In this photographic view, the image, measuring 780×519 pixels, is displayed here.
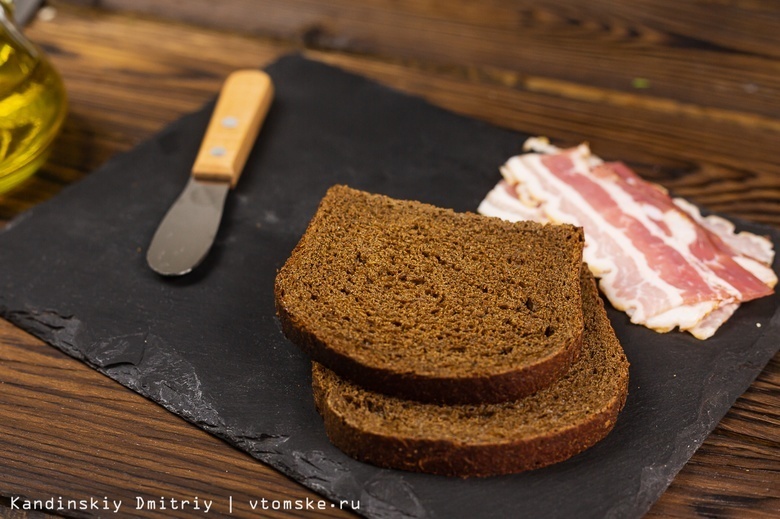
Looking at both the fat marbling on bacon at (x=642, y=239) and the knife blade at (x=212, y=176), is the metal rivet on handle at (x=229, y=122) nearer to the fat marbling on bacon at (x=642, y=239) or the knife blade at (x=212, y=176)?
the knife blade at (x=212, y=176)

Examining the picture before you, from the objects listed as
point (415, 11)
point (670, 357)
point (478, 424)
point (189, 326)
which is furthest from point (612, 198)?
point (415, 11)

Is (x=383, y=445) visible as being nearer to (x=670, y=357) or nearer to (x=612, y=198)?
(x=670, y=357)

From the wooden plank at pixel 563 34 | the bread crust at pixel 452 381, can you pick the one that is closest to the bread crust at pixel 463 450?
the bread crust at pixel 452 381

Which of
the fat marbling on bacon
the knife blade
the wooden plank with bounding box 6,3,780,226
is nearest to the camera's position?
the fat marbling on bacon

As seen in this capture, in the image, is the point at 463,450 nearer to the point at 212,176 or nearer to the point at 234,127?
the point at 212,176

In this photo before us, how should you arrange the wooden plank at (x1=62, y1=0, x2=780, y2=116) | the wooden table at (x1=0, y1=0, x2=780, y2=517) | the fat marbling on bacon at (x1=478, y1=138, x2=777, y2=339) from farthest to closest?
the wooden plank at (x1=62, y1=0, x2=780, y2=116), the fat marbling on bacon at (x1=478, y1=138, x2=777, y2=339), the wooden table at (x1=0, y1=0, x2=780, y2=517)

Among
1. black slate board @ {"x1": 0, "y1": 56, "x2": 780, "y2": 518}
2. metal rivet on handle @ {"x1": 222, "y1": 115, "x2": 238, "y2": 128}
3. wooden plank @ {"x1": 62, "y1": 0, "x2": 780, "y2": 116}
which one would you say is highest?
wooden plank @ {"x1": 62, "y1": 0, "x2": 780, "y2": 116}

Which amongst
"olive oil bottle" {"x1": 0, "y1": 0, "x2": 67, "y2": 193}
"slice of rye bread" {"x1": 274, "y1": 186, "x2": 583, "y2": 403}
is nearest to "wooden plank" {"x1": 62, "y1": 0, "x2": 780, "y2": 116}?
"olive oil bottle" {"x1": 0, "y1": 0, "x2": 67, "y2": 193}

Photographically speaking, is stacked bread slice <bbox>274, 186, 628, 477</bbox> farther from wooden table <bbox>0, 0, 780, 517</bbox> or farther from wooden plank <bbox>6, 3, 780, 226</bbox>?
wooden plank <bbox>6, 3, 780, 226</bbox>
